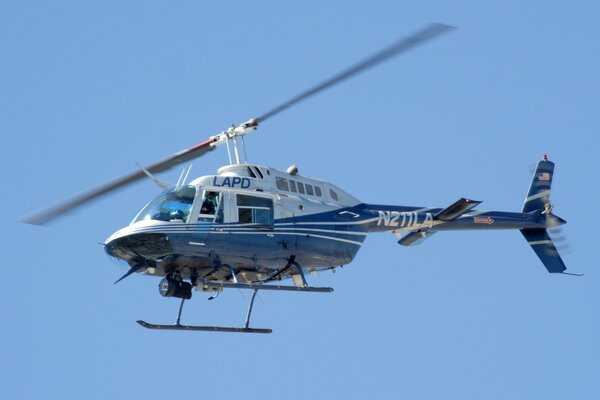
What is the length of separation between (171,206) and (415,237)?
15.9ft

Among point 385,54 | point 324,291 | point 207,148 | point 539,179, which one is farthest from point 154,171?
point 539,179

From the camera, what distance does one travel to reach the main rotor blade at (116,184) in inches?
664

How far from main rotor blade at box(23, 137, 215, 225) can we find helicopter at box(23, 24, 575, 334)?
0.05 ft

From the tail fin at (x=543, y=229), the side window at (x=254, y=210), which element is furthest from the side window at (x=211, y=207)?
the tail fin at (x=543, y=229)

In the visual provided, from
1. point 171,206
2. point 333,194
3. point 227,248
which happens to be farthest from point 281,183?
point 171,206

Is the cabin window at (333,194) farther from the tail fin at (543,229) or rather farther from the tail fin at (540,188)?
the tail fin at (540,188)

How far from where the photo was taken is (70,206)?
55.9ft

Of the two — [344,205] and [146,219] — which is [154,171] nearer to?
[146,219]

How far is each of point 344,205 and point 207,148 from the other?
2374 mm

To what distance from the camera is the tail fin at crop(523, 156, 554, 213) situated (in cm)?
2180

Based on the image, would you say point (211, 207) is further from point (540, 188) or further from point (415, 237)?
point (540, 188)

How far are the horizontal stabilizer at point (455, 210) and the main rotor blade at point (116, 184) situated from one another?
405 cm

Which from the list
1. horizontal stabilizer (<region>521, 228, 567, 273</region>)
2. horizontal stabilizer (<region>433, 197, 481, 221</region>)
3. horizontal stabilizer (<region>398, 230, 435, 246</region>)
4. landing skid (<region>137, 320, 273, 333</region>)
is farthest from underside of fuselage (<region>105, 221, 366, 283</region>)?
horizontal stabilizer (<region>521, 228, 567, 273</region>)

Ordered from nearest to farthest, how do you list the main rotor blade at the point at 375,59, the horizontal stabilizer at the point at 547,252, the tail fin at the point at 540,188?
the main rotor blade at the point at 375,59 → the horizontal stabilizer at the point at 547,252 → the tail fin at the point at 540,188
